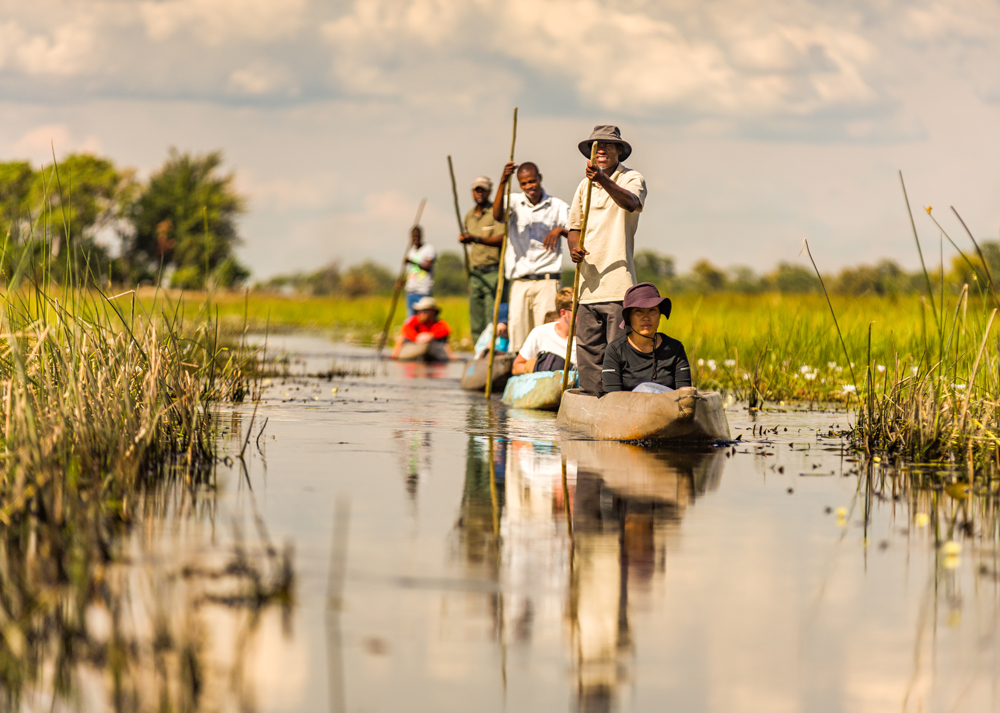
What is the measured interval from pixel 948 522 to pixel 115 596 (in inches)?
169

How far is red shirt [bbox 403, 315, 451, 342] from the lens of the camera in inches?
853

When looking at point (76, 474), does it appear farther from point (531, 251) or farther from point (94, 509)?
point (531, 251)

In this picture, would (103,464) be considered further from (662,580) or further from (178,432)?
(662,580)

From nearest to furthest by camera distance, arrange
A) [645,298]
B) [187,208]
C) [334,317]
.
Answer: [645,298]
[334,317]
[187,208]

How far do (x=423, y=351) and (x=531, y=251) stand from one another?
323 inches

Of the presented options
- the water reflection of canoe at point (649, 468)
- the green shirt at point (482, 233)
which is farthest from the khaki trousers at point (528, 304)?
the water reflection of canoe at point (649, 468)

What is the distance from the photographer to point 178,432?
324 inches

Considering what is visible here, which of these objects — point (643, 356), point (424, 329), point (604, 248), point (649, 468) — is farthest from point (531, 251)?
point (424, 329)

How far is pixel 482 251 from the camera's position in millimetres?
15898

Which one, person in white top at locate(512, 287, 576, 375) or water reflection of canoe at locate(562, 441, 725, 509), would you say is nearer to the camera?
water reflection of canoe at locate(562, 441, 725, 509)

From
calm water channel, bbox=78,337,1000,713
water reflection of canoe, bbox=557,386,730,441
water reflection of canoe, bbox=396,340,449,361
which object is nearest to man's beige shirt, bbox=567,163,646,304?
water reflection of canoe, bbox=557,386,730,441

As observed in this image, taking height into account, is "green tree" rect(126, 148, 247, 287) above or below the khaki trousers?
above

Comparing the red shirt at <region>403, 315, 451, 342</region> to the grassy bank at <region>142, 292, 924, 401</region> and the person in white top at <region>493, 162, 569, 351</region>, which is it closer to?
the grassy bank at <region>142, 292, 924, 401</region>

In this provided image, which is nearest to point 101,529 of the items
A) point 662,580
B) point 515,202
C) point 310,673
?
point 310,673
